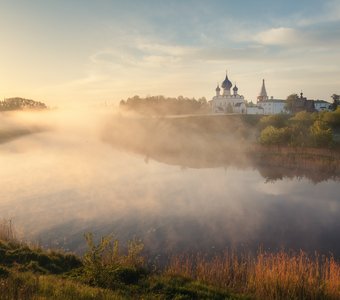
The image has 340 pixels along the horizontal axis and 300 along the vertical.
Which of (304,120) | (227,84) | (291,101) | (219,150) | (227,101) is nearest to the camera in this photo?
(219,150)

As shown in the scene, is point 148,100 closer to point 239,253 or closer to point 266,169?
point 266,169

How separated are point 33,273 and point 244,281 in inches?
401

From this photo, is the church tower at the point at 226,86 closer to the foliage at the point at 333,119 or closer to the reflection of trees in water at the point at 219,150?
the reflection of trees in water at the point at 219,150

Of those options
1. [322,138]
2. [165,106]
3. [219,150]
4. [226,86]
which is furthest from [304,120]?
[165,106]

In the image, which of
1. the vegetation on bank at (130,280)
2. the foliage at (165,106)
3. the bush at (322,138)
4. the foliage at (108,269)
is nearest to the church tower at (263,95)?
the foliage at (165,106)

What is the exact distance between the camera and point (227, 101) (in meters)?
150

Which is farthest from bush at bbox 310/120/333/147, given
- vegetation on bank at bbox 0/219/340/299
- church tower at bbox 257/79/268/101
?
church tower at bbox 257/79/268/101

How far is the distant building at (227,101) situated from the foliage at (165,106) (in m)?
20.4

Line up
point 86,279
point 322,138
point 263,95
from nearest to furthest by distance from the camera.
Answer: point 86,279 < point 322,138 < point 263,95

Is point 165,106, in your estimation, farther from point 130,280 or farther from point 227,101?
point 130,280

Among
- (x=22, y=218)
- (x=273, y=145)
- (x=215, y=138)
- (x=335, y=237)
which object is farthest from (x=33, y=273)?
(x=215, y=138)

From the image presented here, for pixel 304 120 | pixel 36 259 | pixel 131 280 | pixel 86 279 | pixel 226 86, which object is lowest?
pixel 131 280

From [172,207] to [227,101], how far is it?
12423 cm

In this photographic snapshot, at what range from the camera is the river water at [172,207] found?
24.3 meters
